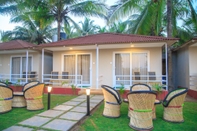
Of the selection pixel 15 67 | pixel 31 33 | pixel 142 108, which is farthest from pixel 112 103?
pixel 31 33

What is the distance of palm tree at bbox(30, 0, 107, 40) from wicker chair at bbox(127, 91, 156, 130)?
11015mm

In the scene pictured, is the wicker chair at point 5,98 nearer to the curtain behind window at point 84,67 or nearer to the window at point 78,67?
the window at point 78,67

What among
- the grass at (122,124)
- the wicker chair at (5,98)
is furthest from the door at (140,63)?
the wicker chair at (5,98)

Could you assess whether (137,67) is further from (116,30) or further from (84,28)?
(84,28)

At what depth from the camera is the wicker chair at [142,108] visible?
11.3 ft

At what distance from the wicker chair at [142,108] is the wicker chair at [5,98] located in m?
4.25

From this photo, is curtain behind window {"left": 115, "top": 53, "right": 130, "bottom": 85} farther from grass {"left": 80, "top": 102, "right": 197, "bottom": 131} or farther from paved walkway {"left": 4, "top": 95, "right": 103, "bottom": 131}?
paved walkway {"left": 4, "top": 95, "right": 103, "bottom": 131}

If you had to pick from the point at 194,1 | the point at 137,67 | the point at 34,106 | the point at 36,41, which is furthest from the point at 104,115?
the point at 36,41

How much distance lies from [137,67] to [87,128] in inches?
247

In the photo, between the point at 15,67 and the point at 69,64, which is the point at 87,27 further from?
the point at 69,64

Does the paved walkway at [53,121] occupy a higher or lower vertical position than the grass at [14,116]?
higher

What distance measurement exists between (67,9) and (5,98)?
428 inches

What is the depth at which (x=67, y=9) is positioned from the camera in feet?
44.1

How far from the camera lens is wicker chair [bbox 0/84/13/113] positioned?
472cm
